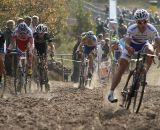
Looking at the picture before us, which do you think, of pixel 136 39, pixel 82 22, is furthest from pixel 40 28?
pixel 82 22

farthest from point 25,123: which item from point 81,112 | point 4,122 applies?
point 81,112

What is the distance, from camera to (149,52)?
11500 millimetres

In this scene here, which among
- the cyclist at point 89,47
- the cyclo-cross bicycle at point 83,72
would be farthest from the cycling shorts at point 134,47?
the cyclist at point 89,47

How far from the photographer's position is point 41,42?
57.6 ft

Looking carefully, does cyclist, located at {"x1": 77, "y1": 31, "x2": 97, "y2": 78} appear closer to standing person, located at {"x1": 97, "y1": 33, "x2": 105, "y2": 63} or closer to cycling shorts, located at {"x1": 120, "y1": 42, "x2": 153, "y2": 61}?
standing person, located at {"x1": 97, "y1": 33, "x2": 105, "y2": 63}

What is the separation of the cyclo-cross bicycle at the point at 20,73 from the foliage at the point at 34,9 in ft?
25.3

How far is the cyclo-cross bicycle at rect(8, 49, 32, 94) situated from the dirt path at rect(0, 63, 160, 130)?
2.77 meters

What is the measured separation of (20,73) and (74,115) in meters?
5.76

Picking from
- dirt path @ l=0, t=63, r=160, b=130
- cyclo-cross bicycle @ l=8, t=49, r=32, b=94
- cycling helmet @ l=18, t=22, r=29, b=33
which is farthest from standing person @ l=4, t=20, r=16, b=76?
dirt path @ l=0, t=63, r=160, b=130

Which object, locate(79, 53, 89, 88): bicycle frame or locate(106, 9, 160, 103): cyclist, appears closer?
locate(106, 9, 160, 103): cyclist

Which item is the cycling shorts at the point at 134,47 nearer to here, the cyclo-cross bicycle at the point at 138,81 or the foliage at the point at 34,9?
the cyclo-cross bicycle at the point at 138,81

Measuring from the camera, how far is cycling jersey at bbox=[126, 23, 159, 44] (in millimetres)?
12070

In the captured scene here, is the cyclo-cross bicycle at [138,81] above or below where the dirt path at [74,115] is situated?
above

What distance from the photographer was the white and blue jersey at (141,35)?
39.6 feet
